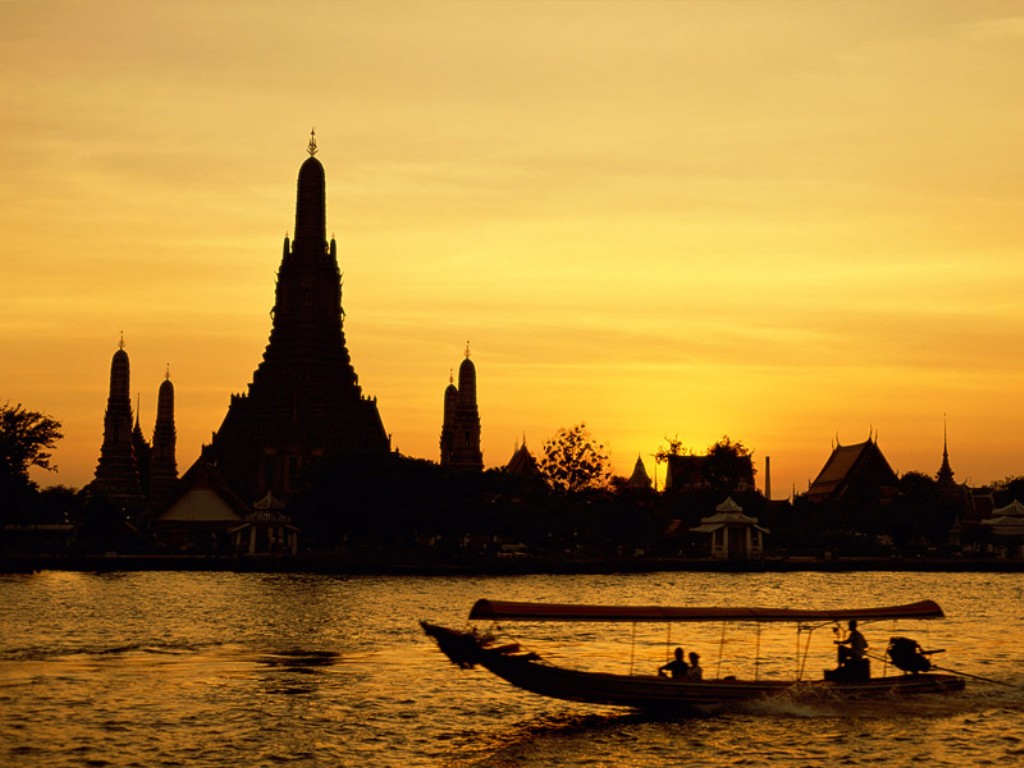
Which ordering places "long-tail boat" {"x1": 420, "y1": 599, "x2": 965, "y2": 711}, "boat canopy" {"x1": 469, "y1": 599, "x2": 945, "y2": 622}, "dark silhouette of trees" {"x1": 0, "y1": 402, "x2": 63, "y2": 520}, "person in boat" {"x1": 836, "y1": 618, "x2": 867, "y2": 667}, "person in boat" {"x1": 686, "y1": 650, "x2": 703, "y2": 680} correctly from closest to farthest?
"boat canopy" {"x1": 469, "y1": 599, "x2": 945, "y2": 622}, "long-tail boat" {"x1": 420, "y1": 599, "x2": 965, "y2": 711}, "person in boat" {"x1": 686, "y1": 650, "x2": 703, "y2": 680}, "person in boat" {"x1": 836, "y1": 618, "x2": 867, "y2": 667}, "dark silhouette of trees" {"x1": 0, "y1": 402, "x2": 63, "y2": 520}

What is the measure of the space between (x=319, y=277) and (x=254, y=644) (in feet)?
316

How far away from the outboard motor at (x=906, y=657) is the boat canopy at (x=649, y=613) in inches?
27.2

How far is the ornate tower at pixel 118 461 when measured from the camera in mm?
140875

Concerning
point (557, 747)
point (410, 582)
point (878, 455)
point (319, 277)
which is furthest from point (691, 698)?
point (878, 455)

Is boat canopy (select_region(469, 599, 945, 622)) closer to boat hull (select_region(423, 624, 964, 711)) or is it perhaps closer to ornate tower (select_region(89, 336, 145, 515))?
boat hull (select_region(423, 624, 964, 711))

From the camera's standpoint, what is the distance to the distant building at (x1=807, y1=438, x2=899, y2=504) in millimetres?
159000

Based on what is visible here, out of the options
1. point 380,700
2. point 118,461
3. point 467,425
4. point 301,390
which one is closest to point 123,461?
point 118,461

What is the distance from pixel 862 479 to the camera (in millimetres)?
160000

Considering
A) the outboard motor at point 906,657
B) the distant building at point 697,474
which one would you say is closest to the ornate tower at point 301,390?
the distant building at point 697,474

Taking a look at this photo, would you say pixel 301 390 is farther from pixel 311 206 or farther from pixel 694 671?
pixel 694 671

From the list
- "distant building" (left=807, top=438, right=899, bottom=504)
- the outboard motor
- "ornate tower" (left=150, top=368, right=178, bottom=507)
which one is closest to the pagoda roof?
"distant building" (left=807, top=438, right=899, bottom=504)

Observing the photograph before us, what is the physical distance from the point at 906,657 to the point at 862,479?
122 metres

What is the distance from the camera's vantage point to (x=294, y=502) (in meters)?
108

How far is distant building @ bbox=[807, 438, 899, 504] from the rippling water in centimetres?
8306
